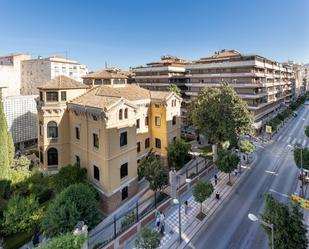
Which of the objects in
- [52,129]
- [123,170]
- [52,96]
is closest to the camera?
[123,170]

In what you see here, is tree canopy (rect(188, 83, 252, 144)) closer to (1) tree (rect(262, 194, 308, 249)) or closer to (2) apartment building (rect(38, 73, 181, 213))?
(2) apartment building (rect(38, 73, 181, 213))

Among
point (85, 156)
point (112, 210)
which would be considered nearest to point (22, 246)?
point (112, 210)

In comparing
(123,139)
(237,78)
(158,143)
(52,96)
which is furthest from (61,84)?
(237,78)

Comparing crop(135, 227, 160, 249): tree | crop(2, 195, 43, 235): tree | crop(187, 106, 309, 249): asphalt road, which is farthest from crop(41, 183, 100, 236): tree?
crop(187, 106, 309, 249): asphalt road

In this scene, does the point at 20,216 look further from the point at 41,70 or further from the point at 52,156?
the point at 41,70

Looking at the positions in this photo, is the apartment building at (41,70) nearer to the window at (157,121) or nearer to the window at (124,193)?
the window at (157,121)

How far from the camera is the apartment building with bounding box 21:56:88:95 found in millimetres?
67062

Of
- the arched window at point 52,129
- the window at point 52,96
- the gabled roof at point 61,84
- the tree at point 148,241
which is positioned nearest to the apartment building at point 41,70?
the gabled roof at point 61,84

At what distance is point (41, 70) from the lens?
67.6m

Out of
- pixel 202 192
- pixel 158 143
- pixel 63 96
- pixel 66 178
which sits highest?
pixel 63 96

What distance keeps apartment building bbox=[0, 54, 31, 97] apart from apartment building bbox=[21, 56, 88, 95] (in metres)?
1.49

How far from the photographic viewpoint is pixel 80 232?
54.2 feet

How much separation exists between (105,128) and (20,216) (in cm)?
1127

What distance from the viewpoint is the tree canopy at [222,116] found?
32.1 metres
